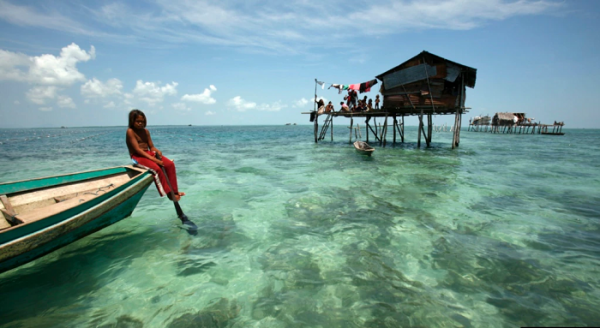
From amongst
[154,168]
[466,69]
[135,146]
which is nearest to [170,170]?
[154,168]

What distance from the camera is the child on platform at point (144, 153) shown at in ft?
18.4

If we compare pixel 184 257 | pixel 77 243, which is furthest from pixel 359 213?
pixel 77 243

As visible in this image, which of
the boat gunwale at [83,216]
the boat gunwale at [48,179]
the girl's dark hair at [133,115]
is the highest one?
the girl's dark hair at [133,115]

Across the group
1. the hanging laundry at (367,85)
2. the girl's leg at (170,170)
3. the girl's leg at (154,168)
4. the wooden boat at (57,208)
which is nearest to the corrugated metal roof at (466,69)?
the hanging laundry at (367,85)

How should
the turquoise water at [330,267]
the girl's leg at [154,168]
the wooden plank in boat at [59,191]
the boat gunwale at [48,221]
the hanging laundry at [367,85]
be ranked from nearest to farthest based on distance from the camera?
the boat gunwale at [48,221], the turquoise water at [330,267], the wooden plank in boat at [59,191], the girl's leg at [154,168], the hanging laundry at [367,85]

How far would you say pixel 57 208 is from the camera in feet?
16.6

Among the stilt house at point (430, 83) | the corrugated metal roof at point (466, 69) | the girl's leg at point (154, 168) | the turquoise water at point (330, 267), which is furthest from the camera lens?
the stilt house at point (430, 83)

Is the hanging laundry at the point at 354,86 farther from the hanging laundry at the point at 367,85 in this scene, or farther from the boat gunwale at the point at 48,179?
the boat gunwale at the point at 48,179

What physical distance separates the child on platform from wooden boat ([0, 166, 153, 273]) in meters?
0.19

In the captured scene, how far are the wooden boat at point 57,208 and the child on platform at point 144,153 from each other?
0.19 metres

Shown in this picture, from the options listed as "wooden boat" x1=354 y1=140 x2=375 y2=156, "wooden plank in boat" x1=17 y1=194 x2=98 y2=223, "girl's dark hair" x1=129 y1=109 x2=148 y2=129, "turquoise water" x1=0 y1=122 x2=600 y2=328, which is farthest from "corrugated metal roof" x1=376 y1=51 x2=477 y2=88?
"wooden plank in boat" x1=17 y1=194 x2=98 y2=223

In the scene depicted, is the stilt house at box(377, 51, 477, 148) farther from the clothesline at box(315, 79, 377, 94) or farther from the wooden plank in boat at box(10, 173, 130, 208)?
the wooden plank in boat at box(10, 173, 130, 208)

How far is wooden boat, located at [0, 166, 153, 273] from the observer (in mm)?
3982

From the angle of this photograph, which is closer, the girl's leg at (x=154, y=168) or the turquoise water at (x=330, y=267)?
the turquoise water at (x=330, y=267)
